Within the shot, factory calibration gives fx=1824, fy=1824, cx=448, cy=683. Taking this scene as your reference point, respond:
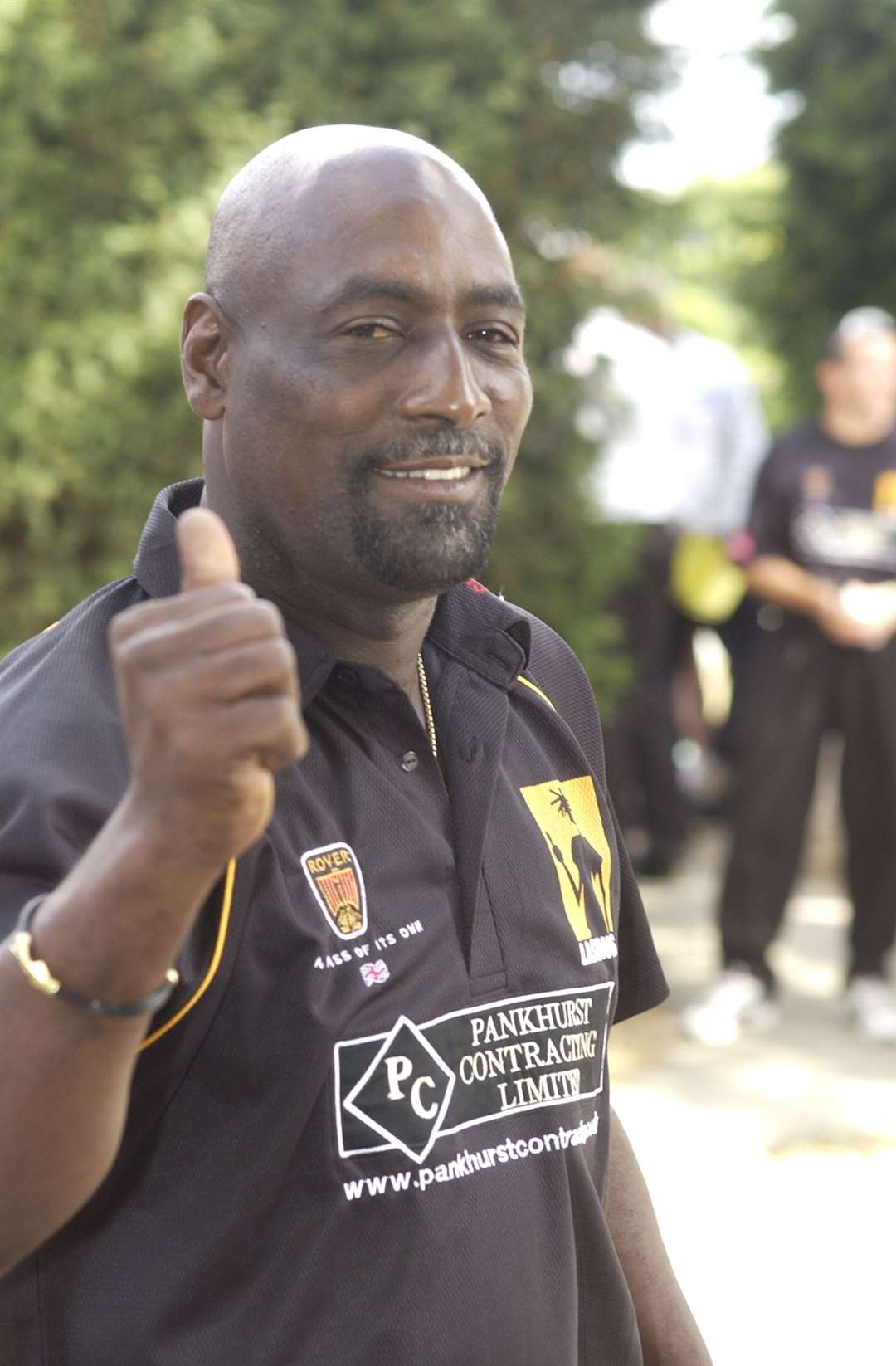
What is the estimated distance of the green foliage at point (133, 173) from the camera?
502cm

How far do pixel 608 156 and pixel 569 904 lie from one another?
15.1 feet

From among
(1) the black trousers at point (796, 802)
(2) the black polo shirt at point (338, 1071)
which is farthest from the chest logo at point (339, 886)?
(1) the black trousers at point (796, 802)

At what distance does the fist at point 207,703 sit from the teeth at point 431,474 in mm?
449

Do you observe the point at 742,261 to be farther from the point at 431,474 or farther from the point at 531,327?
the point at 431,474

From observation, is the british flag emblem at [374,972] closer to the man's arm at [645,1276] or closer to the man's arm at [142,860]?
the man's arm at [142,860]

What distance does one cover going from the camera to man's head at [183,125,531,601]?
168cm

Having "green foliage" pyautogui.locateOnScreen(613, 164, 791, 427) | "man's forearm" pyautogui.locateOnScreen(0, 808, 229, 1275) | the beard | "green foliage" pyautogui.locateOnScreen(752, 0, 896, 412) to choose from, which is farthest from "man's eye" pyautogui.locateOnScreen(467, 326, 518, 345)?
"green foliage" pyautogui.locateOnScreen(752, 0, 896, 412)

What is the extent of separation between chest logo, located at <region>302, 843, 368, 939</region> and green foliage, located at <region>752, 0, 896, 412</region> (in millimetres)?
8683

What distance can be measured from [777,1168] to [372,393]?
3.77 meters

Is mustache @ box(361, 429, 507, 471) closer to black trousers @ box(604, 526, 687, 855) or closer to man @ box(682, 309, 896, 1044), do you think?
man @ box(682, 309, 896, 1044)

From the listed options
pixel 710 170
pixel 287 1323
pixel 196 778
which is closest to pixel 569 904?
pixel 287 1323

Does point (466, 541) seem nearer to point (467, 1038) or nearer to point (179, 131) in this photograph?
point (467, 1038)

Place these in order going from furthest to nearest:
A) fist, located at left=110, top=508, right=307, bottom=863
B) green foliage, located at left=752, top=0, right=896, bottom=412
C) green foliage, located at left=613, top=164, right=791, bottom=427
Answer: green foliage, located at left=752, top=0, right=896, bottom=412 < green foliage, located at left=613, top=164, right=791, bottom=427 < fist, located at left=110, top=508, right=307, bottom=863

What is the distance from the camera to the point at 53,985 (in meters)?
1.30
